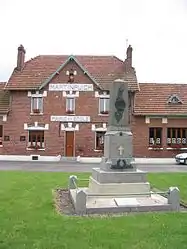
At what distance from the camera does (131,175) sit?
12.3 metres

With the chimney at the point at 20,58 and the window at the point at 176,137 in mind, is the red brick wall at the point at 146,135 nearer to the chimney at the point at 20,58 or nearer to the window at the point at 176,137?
the window at the point at 176,137

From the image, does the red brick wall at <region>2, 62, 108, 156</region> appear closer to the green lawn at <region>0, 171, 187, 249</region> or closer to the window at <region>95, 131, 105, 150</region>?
the window at <region>95, 131, 105, 150</region>

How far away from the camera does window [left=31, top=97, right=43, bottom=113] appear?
3628cm

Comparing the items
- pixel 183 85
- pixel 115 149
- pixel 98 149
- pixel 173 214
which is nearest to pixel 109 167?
pixel 115 149

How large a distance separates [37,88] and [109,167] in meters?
24.6

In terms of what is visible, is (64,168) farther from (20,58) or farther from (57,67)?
(20,58)

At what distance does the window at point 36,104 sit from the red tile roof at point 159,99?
8562 mm

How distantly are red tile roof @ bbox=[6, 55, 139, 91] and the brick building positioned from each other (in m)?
0.16

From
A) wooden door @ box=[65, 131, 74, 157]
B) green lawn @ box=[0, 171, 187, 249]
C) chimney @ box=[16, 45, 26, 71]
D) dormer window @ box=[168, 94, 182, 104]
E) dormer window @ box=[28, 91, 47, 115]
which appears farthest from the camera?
chimney @ box=[16, 45, 26, 71]

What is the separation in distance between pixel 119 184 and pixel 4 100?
27.2 metres

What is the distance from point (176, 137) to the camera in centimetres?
3616

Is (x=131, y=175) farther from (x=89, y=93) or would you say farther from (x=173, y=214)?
(x=89, y=93)

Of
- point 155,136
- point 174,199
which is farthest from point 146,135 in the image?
point 174,199

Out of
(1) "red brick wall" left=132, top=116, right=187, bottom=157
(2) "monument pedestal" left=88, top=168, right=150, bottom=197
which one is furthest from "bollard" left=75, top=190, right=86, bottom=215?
(1) "red brick wall" left=132, top=116, right=187, bottom=157
